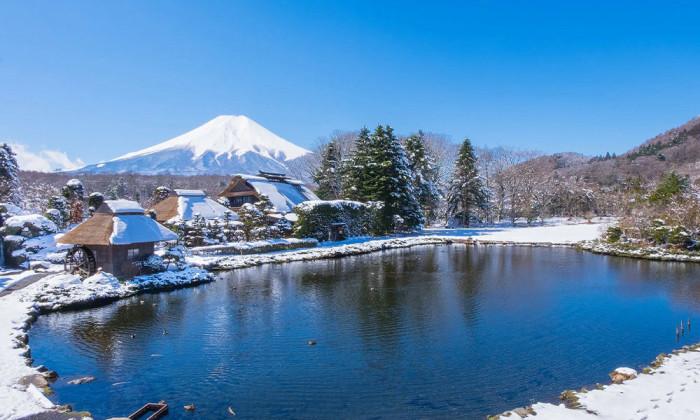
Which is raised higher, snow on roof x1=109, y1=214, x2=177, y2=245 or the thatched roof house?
the thatched roof house

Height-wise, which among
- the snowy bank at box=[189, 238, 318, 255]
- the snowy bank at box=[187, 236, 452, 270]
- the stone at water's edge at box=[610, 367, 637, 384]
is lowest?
the stone at water's edge at box=[610, 367, 637, 384]

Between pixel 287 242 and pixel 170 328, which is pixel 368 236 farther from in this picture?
pixel 170 328

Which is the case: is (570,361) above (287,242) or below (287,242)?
below

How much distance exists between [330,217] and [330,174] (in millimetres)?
12433

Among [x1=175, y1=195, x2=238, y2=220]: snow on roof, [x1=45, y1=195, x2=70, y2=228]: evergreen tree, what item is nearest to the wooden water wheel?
[x1=175, y1=195, x2=238, y2=220]: snow on roof

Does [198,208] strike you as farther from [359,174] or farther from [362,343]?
[362,343]

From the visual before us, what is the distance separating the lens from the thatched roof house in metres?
31.0

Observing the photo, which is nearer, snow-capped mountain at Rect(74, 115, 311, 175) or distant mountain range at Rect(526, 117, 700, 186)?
distant mountain range at Rect(526, 117, 700, 186)

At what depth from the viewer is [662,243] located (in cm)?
2734

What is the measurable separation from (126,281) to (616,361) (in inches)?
710

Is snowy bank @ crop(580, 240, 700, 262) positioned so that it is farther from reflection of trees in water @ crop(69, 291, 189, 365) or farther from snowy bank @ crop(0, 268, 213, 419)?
reflection of trees in water @ crop(69, 291, 189, 365)

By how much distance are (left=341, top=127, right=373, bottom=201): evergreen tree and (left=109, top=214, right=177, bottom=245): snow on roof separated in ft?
71.3

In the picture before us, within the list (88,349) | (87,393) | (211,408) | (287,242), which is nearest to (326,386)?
(211,408)

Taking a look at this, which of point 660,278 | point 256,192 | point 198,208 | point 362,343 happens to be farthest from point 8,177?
point 660,278
